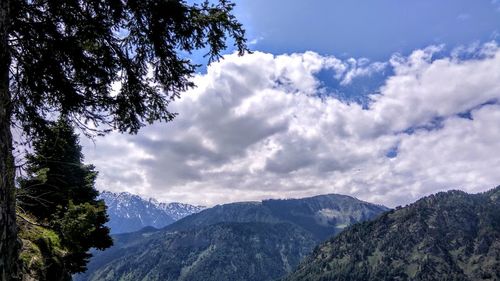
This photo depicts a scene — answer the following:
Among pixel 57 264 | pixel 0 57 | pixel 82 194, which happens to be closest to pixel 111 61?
pixel 0 57

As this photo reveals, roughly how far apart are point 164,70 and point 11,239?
502 cm

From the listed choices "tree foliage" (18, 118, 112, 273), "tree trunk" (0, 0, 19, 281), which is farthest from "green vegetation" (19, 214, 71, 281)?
"tree trunk" (0, 0, 19, 281)

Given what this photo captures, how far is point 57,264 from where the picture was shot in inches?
681

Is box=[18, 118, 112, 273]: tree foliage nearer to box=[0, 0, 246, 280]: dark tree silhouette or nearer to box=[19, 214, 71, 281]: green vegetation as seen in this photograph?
box=[19, 214, 71, 281]: green vegetation

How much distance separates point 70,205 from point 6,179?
Result: 58.7ft

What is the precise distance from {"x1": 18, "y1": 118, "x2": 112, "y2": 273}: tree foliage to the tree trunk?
9.68m

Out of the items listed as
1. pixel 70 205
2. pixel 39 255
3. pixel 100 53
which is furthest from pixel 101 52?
pixel 70 205

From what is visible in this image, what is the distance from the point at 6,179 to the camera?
6012 mm

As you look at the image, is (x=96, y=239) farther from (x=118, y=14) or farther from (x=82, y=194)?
(x=118, y=14)

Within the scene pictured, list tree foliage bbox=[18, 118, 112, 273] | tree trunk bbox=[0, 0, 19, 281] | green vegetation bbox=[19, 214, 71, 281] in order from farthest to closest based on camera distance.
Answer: tree foliage bbox=[18, 118, 112, 273]
green vegetation bbox=[19, 214, 71, 281]
tree trunk bbox=[0, 0, 19, 281]

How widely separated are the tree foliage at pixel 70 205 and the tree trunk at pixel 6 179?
9.68 metres

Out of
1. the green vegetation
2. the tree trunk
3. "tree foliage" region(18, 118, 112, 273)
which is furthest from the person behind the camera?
"tree foliage" region(18, 118, 112, 273)

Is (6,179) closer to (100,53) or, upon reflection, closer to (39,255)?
(100,53)

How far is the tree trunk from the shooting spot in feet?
18.9
